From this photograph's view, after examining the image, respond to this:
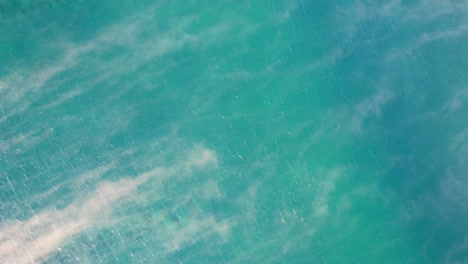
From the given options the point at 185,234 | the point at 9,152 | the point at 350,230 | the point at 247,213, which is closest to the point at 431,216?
the point at 350,230

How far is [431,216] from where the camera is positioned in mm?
6059

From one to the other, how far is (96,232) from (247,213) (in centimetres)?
189

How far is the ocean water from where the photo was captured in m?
5.53

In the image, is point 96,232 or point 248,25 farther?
point 248,25

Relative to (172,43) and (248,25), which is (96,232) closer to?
(172,43)

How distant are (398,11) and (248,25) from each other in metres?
2.11

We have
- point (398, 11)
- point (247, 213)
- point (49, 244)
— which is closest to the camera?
point (49, 244)

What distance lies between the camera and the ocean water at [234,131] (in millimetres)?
5531

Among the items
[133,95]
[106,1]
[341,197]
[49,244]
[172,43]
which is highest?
[106,1]

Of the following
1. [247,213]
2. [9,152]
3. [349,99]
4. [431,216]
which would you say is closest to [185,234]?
[247,213]

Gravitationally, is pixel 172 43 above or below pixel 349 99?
above

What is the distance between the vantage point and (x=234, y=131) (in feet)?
19.2

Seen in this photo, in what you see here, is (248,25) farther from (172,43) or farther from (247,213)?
(247,213)

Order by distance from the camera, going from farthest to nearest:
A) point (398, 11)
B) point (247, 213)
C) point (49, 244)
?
point (398, 11)
point (247, 213)
point (49, 244)
